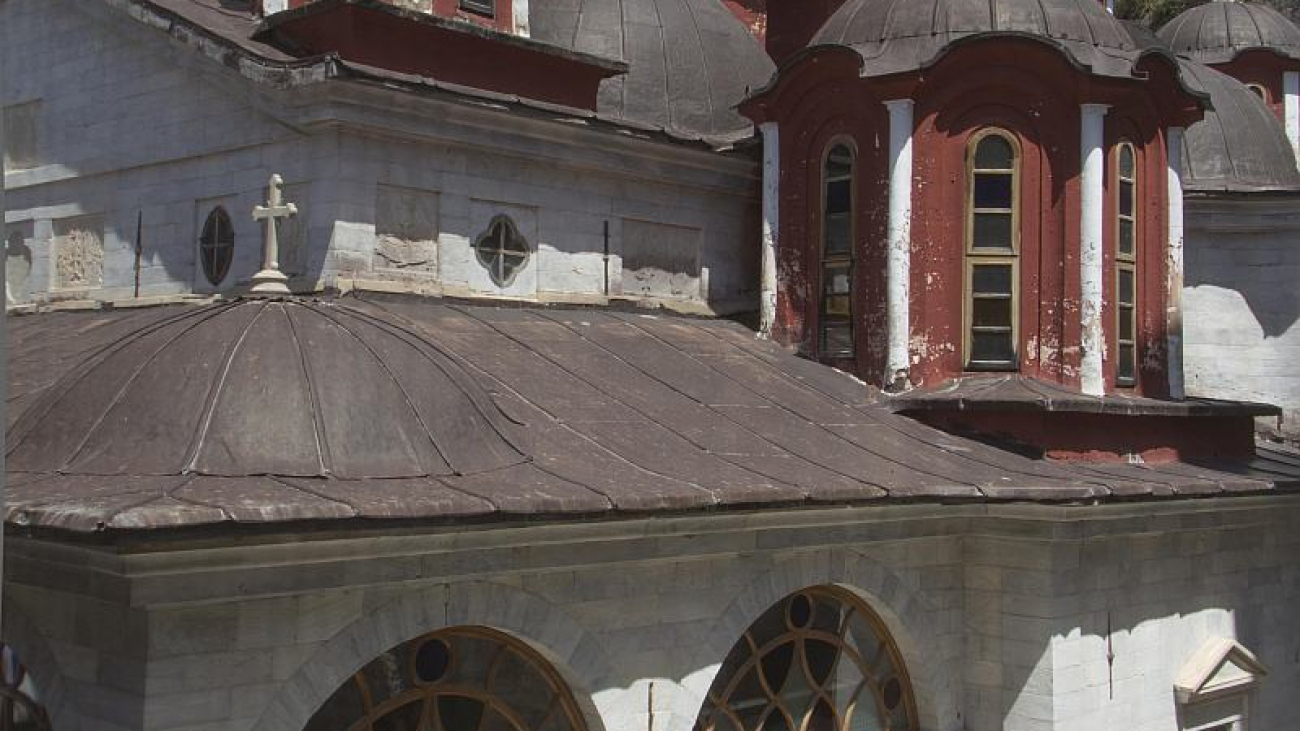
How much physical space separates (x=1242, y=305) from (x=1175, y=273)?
4393 mm

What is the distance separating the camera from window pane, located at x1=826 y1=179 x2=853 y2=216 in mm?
13242

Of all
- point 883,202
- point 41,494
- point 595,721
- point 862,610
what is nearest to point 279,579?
point 41,494

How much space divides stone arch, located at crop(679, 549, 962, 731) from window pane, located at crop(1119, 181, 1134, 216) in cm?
426

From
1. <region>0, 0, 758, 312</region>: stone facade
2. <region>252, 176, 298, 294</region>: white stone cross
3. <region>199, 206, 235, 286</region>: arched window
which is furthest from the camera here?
<region>199, 206, 235, 286</region>: arched window

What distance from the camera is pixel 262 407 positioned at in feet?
25.0

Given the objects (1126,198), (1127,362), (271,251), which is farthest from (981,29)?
(271,251)

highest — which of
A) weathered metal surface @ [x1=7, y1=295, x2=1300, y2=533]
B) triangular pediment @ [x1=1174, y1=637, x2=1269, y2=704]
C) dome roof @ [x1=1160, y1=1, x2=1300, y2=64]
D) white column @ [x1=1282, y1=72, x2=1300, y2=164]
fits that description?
dome roof @ [x1=1160, y1=1, x2=1300, y2=64]

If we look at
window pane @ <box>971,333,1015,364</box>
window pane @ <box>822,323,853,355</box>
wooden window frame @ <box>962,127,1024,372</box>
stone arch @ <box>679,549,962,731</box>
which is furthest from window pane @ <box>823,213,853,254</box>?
stone arch @ <box>679,549,962,731</box>

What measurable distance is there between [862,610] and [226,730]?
5.35 m

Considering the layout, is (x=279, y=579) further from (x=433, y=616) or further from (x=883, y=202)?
(x=883, y=202)

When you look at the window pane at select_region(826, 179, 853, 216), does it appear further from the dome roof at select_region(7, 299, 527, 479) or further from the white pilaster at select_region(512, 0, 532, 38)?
the dome roof at select_region(7, 299, 527, 479)

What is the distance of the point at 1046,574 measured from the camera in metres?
11.2

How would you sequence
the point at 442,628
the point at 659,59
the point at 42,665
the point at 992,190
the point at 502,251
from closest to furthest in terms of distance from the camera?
1. the point at 42,665
2. the point at 442,628
3. the point at 502,251
4. the point at 992,190
5. the point at 659,59

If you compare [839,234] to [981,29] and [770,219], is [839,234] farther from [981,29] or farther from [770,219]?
[981,29]
